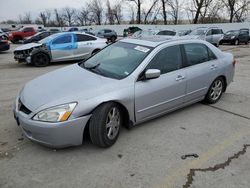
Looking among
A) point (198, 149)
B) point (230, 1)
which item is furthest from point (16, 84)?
point (230, 1)

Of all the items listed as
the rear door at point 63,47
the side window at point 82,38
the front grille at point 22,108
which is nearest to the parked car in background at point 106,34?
the side window at point 82,38

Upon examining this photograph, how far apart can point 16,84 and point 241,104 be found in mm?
6153

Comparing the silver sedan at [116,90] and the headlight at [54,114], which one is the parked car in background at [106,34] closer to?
the silver sedan at [116,90]

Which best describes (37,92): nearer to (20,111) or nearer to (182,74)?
(20,111)

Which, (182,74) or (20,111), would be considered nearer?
(20,111)

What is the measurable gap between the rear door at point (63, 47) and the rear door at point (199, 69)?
7266mm

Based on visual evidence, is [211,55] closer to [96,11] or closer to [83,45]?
[83,45]

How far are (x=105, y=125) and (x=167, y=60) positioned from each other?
1.68 meters

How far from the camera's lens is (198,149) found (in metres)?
3.39

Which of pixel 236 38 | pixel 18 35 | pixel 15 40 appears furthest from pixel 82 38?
pixel 236 38

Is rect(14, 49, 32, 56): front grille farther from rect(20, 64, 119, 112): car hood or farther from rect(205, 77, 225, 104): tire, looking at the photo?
rect(205, 77, 225, 104): tire

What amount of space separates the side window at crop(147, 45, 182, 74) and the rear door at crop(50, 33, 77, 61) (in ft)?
24.4

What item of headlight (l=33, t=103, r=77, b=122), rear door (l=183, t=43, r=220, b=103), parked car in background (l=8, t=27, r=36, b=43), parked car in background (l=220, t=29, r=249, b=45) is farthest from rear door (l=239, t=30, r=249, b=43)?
headlight (l=33, t=103, r=77, b=122)

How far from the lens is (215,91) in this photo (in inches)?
204
